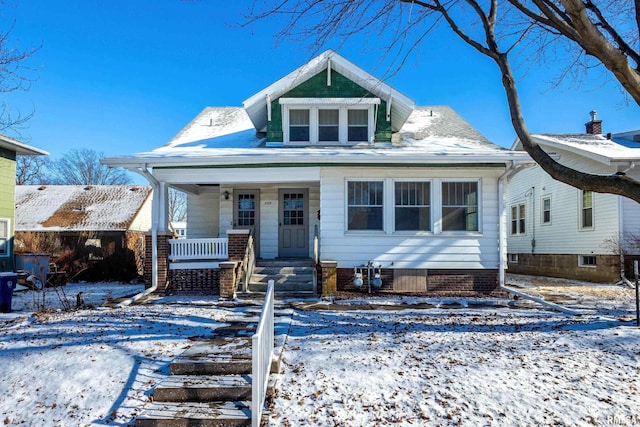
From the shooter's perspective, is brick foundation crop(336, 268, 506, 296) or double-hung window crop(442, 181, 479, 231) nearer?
brick foundation crop(336, 268, 506, 296)

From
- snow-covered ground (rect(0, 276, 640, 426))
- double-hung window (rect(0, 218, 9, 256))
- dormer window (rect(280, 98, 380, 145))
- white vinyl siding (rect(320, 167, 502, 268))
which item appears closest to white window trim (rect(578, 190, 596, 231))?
white vinyl siding (rect(320, 167, 502, 268))

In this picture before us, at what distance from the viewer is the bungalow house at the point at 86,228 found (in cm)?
1545

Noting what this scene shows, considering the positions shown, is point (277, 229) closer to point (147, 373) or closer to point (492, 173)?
point (492, 173)

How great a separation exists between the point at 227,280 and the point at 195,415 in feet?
18.7

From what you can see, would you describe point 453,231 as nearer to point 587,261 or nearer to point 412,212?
point 412,212

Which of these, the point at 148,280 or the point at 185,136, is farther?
the point at 185,136

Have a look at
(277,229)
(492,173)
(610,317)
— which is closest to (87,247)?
(277,229)

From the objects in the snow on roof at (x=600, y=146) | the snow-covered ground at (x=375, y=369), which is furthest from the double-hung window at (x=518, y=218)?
the snow-covered ground at (x=375, y=369)

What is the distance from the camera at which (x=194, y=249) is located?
10430 mm

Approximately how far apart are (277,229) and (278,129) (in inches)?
115

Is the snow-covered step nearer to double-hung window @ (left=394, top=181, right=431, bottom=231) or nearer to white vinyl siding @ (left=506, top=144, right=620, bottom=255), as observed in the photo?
double-hung window @ (left=394, top=181, right=431, bottom=231)

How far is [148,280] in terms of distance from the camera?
1048 centimetres

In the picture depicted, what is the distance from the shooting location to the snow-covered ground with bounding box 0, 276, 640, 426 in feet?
12.9

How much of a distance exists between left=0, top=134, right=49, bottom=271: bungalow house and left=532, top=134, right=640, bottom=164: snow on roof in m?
17.5
